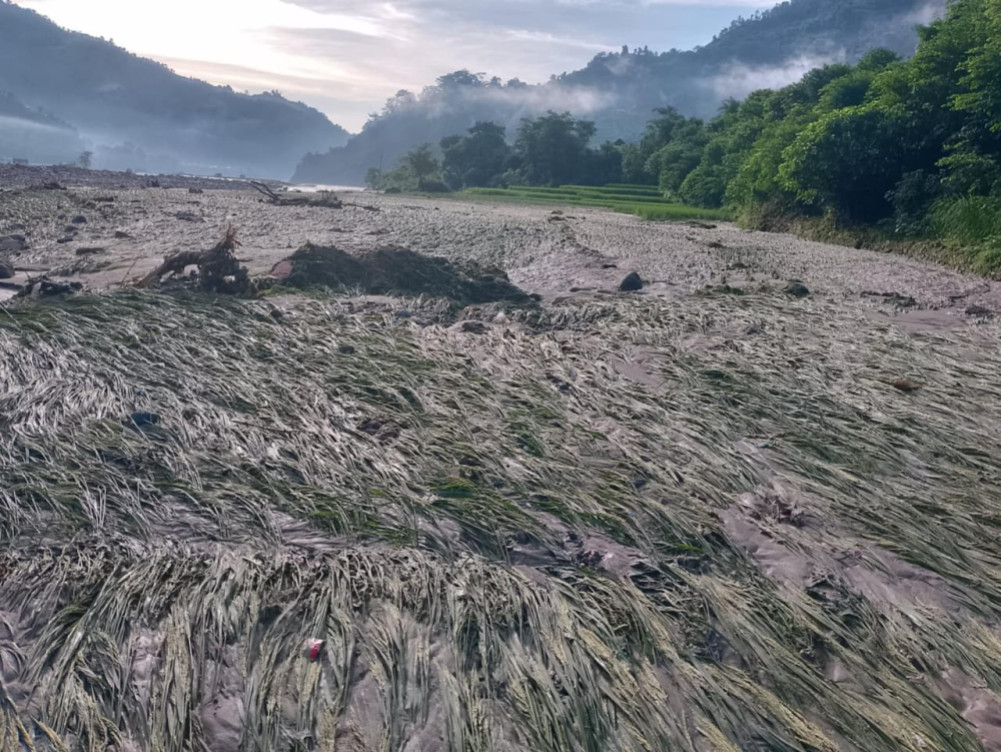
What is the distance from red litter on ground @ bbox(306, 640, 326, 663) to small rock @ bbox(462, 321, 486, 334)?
4.72 m

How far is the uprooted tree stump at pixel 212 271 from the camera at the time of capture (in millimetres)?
8078

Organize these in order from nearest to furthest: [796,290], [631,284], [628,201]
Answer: [796,290] < [631,284] < [628,201]

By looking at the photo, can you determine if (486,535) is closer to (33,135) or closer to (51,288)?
(51,288)

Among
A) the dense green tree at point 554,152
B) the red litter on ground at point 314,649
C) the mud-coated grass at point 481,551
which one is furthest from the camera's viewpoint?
the dense green tree at point 554,152

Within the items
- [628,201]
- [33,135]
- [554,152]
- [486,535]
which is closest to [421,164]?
[554,152]

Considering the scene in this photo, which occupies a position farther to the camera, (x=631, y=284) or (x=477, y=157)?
(x=477, y=157)

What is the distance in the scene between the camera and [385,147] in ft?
586

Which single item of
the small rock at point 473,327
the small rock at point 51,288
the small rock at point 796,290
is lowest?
the small rock at point 473,327

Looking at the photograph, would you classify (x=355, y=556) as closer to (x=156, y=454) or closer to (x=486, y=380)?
(x=156, y=454)

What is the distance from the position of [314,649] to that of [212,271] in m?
6.43

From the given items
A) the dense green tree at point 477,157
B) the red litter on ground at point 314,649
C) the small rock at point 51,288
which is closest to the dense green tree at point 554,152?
the dense green tree at point 477,157

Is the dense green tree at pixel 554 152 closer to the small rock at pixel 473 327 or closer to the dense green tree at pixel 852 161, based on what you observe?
the dense green tree at pixel 852 161

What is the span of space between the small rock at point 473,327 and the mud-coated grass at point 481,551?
106 cm

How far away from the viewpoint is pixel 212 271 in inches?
324
